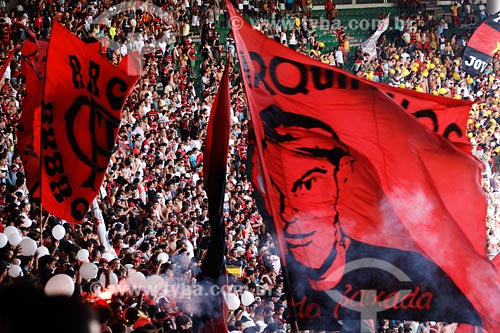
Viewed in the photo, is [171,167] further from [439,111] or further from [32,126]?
[439,111]

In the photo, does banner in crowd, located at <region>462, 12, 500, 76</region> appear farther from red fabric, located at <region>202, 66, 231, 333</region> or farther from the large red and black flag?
the large red and black flag

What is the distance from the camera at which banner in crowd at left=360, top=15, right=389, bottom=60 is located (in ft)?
71.6

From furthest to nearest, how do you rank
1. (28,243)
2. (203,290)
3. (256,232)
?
(256,232)
(28,243)
(203,290)

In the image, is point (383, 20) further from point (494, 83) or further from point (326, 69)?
point (326, 69)

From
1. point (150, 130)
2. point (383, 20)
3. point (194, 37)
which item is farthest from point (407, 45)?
point (150, 130)

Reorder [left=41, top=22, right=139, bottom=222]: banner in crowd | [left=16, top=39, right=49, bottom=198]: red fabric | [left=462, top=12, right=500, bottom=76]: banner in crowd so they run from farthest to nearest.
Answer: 1. [left=462, top=12, right=500, bottom=76]: banner in crowd
2. [left=16, top=39, right=49, bottom=198]: red fabric
3. [left=41, top=22, right=139, bottom=222]: banner in crowd

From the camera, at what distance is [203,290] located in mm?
5867

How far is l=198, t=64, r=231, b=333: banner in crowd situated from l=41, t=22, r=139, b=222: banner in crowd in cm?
97

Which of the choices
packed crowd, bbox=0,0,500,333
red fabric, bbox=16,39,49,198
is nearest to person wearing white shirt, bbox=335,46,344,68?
packed crowd, bbox=0,0,500,333

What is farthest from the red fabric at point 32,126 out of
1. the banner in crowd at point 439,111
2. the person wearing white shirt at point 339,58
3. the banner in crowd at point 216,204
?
the person wearing white shirt at point 339,58

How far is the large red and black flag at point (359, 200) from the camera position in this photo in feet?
14.6

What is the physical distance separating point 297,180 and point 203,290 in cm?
145

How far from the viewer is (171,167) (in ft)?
42.5

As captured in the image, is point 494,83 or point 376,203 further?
point 494,83
